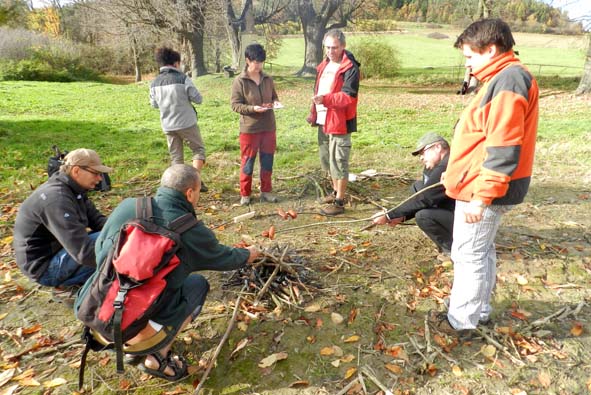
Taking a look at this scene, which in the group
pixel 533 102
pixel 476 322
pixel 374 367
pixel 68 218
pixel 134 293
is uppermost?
pixel 533 102

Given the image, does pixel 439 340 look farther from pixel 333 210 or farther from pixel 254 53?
pixel 254 53

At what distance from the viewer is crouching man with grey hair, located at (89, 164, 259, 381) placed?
2.32 metres

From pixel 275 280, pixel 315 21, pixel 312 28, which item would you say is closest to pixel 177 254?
pixel 275 280

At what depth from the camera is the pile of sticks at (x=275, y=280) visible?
10.8 feet

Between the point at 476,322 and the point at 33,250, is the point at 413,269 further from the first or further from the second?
the point at 33,250

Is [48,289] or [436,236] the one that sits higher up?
[436,236]

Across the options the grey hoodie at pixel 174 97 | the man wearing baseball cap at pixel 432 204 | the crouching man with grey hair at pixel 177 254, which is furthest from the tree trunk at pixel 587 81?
the crouching man with grey hair at pixel 177 254

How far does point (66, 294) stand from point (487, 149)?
132 inches

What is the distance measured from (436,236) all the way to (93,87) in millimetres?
23312

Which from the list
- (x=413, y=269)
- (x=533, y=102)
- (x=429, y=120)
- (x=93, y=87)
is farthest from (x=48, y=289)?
(x=93, y=87)

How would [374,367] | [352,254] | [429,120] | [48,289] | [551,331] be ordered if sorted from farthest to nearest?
1. [429,120]
2. [352,254]
3. [48,289]
4. [551,331]
5. [374,367]

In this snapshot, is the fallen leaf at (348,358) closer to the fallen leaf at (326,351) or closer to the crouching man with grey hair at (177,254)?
the fallen leaf at (326,351)

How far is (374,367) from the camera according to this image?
8.92ft

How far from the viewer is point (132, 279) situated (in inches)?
85.3
